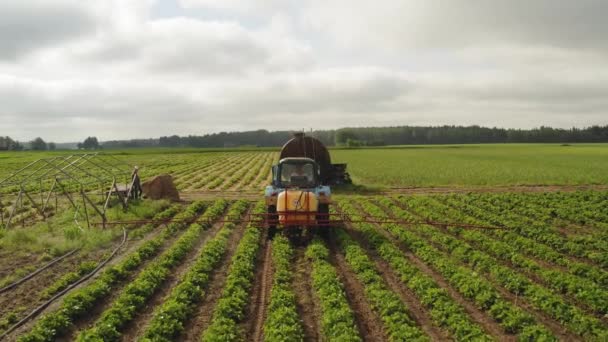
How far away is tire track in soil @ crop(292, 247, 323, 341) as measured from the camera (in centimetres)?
→ 799

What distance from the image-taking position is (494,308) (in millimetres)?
8508

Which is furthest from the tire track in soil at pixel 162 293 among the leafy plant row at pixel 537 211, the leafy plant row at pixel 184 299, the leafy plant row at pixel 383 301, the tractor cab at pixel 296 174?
the leafy plant row at pixel 537 211

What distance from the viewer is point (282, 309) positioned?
848cm

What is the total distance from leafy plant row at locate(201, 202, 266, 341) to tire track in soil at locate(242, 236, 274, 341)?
0.48 ft

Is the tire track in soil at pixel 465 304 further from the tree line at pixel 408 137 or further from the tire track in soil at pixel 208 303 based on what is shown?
the tree line at pixel 408 137

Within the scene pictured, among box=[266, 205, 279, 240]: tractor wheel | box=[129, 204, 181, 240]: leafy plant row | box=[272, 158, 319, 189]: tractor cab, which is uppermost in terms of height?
box=[272, 158, 319, 189]: tractor cab

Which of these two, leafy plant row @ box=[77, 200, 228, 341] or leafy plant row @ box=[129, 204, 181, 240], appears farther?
leafy plant row @ box=[129, 204, 181, 240]

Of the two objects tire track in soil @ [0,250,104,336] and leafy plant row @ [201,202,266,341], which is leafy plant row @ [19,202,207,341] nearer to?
tire track in soil @ [0,250,104,336]

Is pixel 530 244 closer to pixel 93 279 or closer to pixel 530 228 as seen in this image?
pixel 530 228

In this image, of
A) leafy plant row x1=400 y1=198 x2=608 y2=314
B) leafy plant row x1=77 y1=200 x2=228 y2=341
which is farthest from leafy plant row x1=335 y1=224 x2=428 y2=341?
leafy plant row x1=77 y1=200 x2=228 y2=341

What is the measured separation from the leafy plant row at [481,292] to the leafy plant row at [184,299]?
5989mm

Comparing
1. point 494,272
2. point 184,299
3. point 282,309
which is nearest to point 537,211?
point 494,272

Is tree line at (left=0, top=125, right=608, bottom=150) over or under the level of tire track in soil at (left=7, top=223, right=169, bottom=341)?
over

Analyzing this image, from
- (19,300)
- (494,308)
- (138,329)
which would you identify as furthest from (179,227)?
(494,308)
